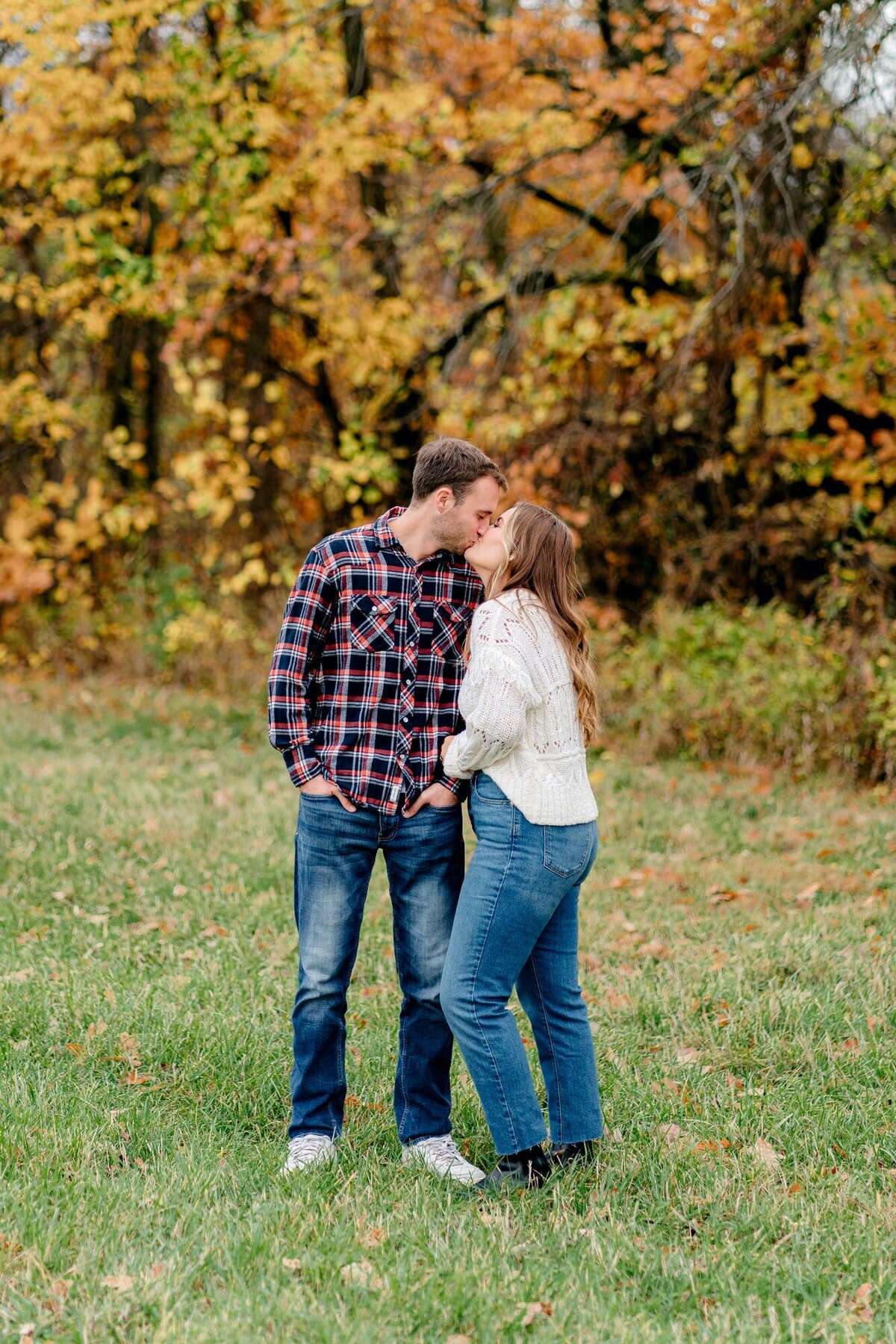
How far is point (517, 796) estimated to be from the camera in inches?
124

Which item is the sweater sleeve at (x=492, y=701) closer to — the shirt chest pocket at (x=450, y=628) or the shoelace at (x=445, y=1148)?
the shirt chest pocket at (x=450, y=628)

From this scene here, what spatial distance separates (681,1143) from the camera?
143 inches

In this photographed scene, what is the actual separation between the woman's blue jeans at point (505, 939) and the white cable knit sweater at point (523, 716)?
0.17 ft

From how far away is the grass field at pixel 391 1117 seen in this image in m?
2.79

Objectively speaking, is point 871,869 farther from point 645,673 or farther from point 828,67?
point 828,67

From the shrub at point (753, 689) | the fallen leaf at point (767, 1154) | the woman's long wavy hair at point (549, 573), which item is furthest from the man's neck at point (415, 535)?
the shrub at point (753, 689)

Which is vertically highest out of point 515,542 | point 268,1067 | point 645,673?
point 515,542

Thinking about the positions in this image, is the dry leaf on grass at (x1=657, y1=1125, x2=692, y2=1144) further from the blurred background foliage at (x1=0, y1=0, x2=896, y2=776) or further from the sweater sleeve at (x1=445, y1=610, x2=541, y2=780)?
the blurred background foliage at (x1=0, y1=0, x2=896, y2=776)

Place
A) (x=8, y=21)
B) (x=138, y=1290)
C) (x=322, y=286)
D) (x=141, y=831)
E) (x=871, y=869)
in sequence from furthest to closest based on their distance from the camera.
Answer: (x=322, y=286)
(x=8, y=21)
(x=141, y=831)
(x=871, y=869)
(x=138, y=1290)

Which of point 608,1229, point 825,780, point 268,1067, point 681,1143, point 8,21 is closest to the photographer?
point 608,1229

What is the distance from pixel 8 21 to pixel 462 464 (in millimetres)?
8579

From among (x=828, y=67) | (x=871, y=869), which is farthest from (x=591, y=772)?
(x=828, y=67)

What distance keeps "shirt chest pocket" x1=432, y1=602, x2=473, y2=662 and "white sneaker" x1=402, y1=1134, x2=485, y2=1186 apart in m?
1.37

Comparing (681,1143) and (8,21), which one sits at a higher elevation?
(8,21)
